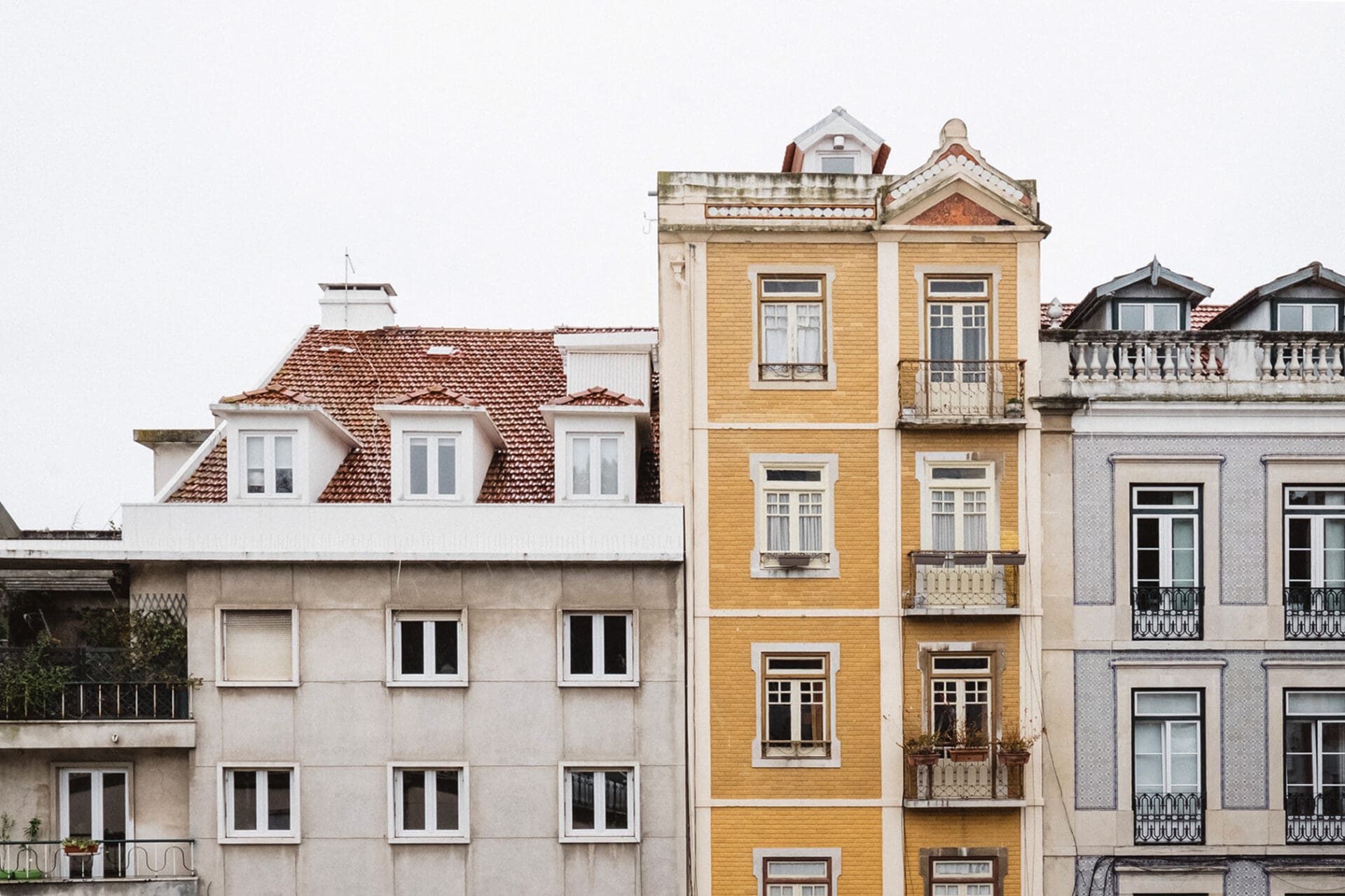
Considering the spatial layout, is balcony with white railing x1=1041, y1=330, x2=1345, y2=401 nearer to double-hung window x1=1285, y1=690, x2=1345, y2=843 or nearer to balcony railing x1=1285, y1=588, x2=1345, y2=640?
balcony railing x1=1285, y1=588, x2=1345, y2=640

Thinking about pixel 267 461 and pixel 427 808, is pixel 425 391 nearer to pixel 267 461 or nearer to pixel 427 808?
pixel 267 461

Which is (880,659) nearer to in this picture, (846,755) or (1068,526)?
(846,755)

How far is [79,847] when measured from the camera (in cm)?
2009


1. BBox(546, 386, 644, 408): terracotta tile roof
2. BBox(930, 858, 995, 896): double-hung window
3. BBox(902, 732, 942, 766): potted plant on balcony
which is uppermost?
BBox(546, 386, 644, 408): terracotta tile roof

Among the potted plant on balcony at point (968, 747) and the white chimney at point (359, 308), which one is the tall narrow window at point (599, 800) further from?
the white chimney at point (359, 308)

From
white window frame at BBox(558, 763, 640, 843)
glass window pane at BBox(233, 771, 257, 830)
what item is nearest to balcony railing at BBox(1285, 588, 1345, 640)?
white window frame at BBox(558, 763, 640, 843)

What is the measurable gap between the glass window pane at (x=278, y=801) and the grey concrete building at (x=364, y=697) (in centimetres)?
4

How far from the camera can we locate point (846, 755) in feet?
67.6

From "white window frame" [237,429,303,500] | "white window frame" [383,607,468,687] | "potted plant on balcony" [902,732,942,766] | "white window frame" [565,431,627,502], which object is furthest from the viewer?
"white window frame" [565,431,627,502]

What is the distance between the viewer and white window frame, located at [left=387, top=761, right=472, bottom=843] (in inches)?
804

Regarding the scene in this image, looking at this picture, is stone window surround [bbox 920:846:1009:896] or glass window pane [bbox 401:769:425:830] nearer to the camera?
stone window surround [bbox 920:846:1009:896]

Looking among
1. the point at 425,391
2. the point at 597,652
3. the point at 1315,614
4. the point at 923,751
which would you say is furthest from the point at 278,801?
the point at 1315,614

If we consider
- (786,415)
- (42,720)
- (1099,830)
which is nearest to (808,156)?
(786,415)

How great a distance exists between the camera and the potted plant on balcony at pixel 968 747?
20.1 metres
